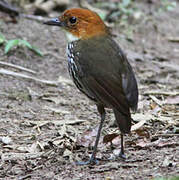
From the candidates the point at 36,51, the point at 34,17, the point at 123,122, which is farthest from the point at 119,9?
the point at 123,122

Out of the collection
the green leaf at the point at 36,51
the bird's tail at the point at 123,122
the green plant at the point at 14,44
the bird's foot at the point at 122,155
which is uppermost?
the green plant at the point at 14,44

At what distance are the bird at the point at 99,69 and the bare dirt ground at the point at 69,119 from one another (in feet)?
1.03

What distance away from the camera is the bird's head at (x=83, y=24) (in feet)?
13.8

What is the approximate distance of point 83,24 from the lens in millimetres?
4230

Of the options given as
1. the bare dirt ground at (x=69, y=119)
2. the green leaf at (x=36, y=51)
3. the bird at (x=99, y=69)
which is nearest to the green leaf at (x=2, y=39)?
the bare dirt ground at (x=69, y=119)

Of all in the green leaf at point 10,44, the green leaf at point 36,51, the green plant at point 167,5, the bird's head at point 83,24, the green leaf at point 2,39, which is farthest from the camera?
the green plant at point 167,5

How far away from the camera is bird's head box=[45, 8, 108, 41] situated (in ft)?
13.8

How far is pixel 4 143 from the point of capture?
14.5ft

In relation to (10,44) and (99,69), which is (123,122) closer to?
(99,69)

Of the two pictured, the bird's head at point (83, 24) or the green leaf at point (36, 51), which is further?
the green leaf at point (36, 51)

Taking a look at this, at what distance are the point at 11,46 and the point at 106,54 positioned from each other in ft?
8.83

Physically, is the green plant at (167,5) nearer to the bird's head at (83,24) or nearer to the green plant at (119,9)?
the green plant at (119,9)

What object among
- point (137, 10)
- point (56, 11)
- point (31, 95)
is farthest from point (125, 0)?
point (31, 95)

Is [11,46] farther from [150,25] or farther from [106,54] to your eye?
[150,25]
